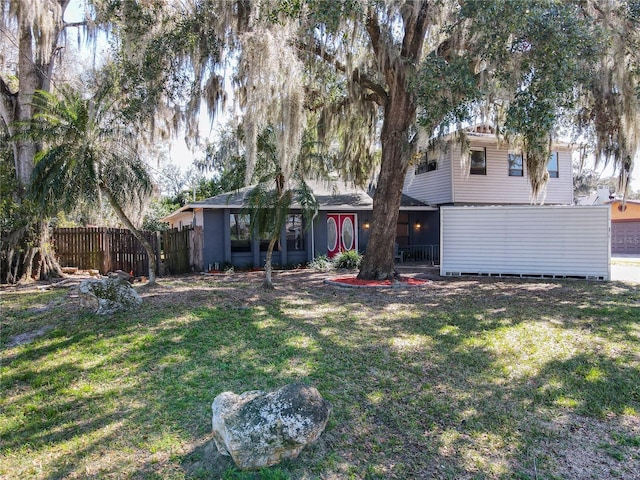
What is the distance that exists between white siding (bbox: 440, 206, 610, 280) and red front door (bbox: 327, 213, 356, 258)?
4.51 metres

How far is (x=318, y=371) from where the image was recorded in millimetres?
4555

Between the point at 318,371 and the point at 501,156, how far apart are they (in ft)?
48.7

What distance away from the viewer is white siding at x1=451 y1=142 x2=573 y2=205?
53.4 feet

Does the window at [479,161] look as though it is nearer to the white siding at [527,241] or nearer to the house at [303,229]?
the house at [303,229]

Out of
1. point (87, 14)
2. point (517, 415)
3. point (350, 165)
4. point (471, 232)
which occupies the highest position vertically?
point (87, 14)

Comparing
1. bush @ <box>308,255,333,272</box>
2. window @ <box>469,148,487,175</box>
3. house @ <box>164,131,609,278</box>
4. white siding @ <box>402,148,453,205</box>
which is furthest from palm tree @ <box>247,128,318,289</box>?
window @ <box>469,148,487,175</box>

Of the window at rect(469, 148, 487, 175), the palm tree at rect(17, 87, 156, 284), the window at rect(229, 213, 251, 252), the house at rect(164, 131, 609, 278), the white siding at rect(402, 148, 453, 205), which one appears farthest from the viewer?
the window at rect(469, 148, 487, 175)

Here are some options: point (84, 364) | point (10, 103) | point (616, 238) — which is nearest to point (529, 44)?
point (84, 364)

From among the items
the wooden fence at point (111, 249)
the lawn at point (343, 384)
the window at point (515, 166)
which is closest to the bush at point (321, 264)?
the wooden fence at point (111, 249)

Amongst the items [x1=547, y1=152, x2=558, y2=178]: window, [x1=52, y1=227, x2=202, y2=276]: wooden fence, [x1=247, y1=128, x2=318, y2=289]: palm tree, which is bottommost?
[x1=52, y1=227, x2=202, y2=276]: wooden fence

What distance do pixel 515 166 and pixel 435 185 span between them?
323 centimetres

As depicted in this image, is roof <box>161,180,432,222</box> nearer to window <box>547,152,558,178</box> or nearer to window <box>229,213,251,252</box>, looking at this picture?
window <box>229,213,251,252</box>

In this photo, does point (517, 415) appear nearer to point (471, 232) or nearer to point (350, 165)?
point (471, 232)

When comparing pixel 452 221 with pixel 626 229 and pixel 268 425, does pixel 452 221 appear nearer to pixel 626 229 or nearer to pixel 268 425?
pixel 268 425
